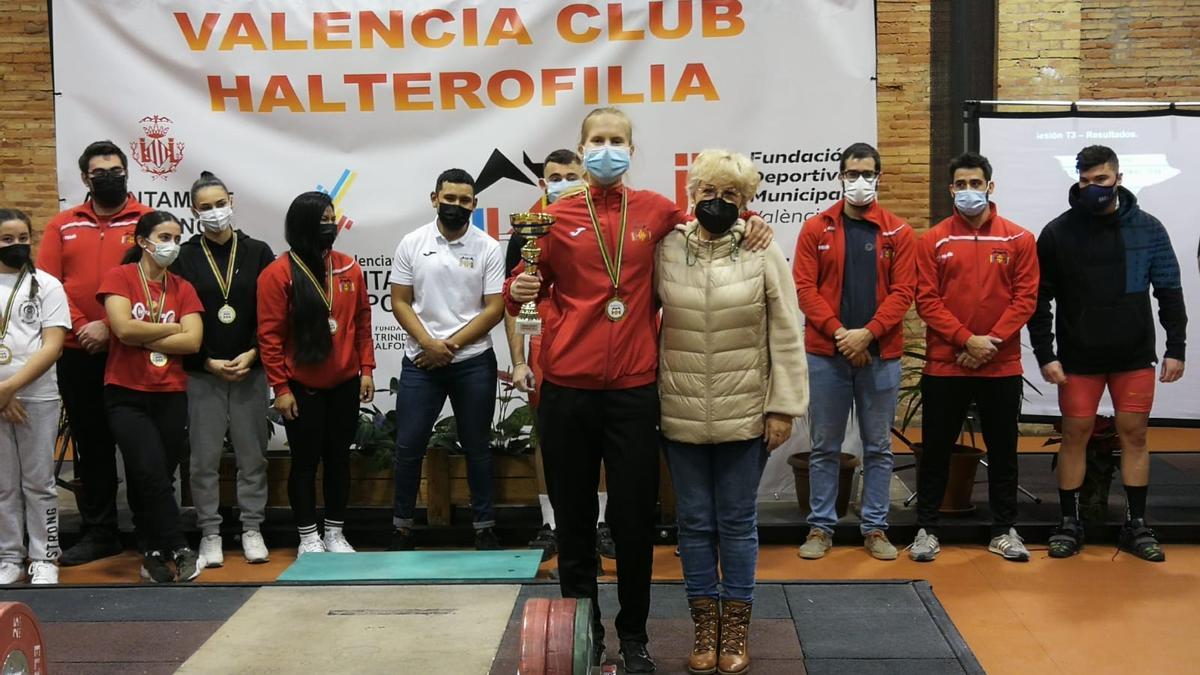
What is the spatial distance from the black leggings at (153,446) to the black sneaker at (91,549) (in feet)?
1.53

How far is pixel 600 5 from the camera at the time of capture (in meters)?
5.92

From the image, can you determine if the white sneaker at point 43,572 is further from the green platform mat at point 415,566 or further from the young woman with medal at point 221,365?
the green platform mat at point 415,566

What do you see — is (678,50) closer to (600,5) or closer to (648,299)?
(600,5)

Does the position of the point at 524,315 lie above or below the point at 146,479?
above

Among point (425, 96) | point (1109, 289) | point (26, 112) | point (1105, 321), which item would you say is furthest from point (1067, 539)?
point (26, 112)

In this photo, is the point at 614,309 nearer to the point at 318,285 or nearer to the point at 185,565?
the point at 318,285

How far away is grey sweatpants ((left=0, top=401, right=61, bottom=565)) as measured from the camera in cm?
485

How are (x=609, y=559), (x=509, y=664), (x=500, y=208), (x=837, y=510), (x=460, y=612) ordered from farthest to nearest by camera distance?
(x=500, y=208), (x=837, y=510), (x=609, y=559), (x=460, y=612), (x=509, y=664)

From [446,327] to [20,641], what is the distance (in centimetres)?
245

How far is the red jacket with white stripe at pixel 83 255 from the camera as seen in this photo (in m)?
5.17

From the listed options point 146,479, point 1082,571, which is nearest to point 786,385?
point 1082,571

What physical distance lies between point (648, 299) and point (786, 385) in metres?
0.49

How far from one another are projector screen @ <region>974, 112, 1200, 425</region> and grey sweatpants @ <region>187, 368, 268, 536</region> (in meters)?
3.71

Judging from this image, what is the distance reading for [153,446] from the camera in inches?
193
